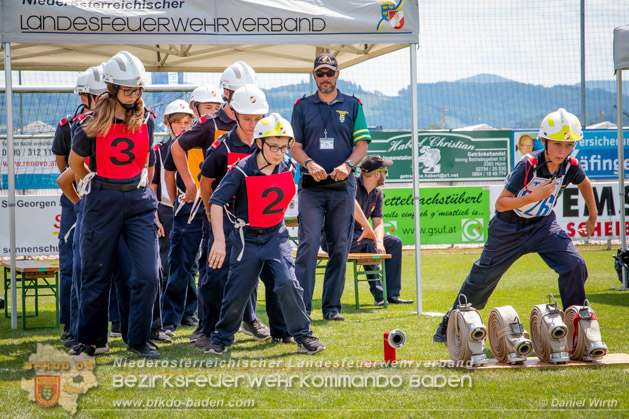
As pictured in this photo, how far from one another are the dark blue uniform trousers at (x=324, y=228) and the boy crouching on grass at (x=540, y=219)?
5.10ft

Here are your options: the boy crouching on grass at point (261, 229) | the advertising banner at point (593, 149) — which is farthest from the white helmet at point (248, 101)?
the advertising banner at point (593, 149)

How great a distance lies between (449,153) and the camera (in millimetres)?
17062

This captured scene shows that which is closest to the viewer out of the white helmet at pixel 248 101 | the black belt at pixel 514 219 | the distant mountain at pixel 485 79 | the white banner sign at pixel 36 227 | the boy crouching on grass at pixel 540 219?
the boy crouching on grass at pixel 540 219

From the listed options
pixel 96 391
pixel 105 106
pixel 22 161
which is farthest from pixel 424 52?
pixel 96 391

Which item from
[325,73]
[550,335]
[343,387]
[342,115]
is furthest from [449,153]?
[343,387]

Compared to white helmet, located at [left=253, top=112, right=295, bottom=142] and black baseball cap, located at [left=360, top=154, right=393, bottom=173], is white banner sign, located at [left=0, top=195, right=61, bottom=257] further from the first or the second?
white helmet, located at [left=253, top=112, right=295, bottom=142]

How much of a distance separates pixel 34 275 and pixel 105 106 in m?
3.10

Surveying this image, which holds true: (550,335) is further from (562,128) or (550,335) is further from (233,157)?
(233,157)

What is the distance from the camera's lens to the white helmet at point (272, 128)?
5.52 metres

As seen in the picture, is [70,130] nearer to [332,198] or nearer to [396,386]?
[332,198]

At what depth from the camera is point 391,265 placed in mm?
9461

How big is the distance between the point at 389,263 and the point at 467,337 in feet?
15.3

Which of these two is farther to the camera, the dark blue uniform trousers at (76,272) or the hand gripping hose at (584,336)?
the dark blue uniform trousers at (76,272)

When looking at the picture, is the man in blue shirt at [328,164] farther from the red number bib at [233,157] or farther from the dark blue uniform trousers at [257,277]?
the dark blue uniform trousers at [257,277]
